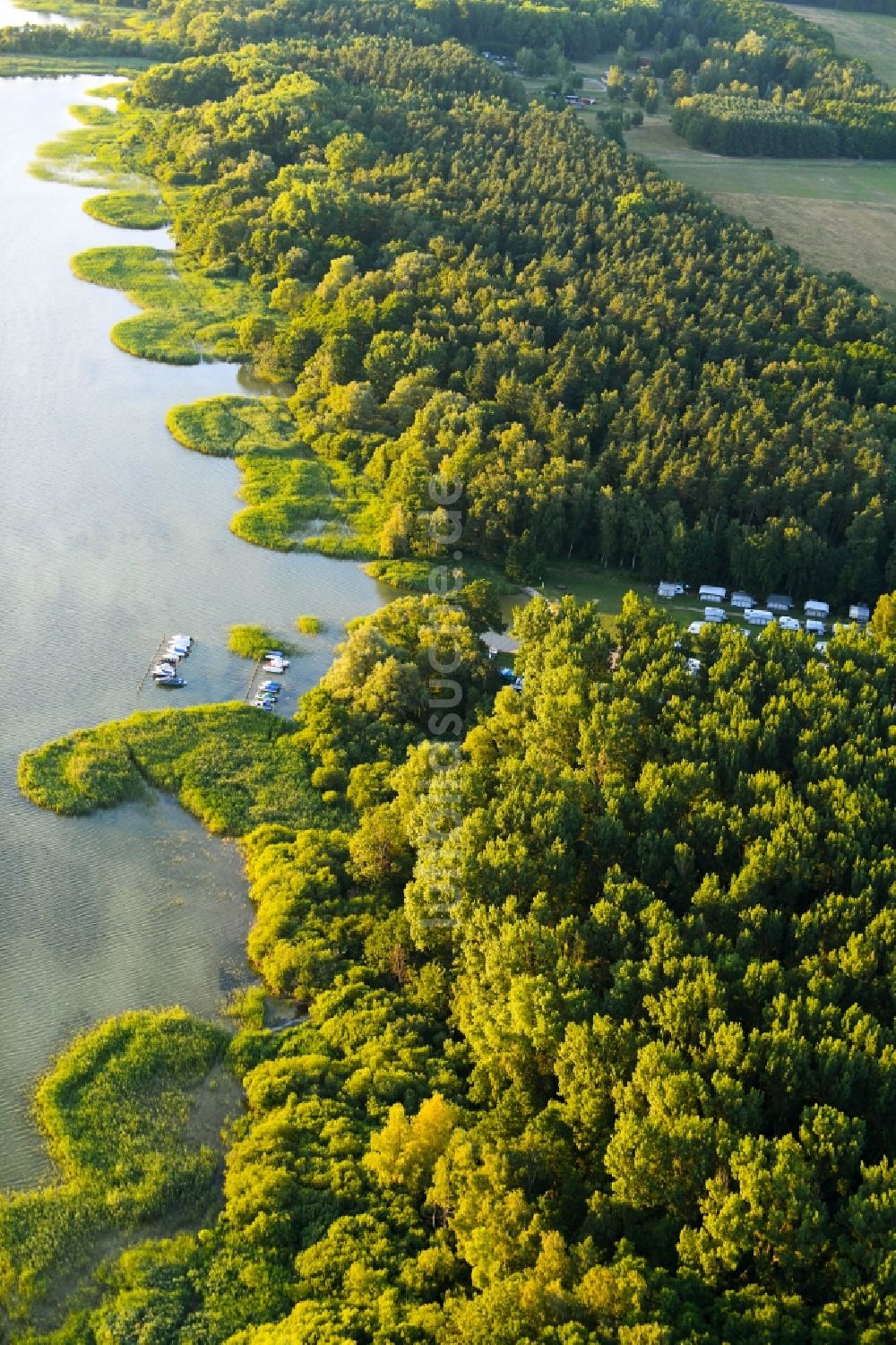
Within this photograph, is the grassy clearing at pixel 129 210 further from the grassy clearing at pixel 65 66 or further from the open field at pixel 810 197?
the open field at pixel 810 197

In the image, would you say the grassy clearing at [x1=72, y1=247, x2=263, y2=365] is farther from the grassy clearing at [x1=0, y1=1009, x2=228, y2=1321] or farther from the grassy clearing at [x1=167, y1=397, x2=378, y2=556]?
the grassy clearing at [x1=0, y1=1009, x2=228, y2=1321]

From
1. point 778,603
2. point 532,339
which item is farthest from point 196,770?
point 532,339

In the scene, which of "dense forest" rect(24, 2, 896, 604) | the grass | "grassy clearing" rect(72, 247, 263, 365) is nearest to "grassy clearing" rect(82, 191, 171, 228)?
"dense forest" rect(24, 2, 896, 604)

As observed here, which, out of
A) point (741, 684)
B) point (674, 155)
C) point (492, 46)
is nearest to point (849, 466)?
point (741, 684)

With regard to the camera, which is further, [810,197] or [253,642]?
[810,197]

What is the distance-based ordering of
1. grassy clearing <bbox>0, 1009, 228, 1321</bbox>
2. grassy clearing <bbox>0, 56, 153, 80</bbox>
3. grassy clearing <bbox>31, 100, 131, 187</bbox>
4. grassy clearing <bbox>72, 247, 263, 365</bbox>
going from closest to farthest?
1. grassy clearing <bbox>0, 1009, 228, 1321</bbox>
2. grassy clearing <bbox>72, 247, 263, 365</bbox>
3. grassy clearing <bbox>31, 100, 131, 187</bbox>
4. grassy clearing <bbox>0, 56, 153, 80</bbox>

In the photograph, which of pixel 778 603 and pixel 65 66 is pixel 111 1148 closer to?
pixel 778 603
